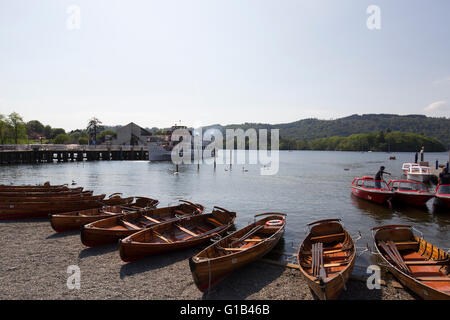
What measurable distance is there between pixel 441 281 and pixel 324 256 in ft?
11.8

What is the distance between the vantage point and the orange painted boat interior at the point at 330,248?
378 inches

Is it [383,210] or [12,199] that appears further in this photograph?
[383,210]

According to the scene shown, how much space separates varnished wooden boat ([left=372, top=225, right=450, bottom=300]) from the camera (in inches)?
314

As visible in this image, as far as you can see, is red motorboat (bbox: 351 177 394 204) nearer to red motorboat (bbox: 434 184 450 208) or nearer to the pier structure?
red motorboat (bbox: 434 184 450 208)

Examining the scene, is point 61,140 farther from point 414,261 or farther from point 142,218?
point 414,261

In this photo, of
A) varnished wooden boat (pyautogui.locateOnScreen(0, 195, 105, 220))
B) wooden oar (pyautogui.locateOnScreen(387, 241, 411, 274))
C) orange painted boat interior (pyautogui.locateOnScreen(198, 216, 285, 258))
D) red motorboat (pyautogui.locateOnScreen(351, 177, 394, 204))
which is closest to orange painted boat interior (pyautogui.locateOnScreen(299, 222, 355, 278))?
wooden oar (pyautogui.locateOnScreen(387, 241, 411, 274))

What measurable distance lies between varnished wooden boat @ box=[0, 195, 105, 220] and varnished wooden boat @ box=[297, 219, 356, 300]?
534 inches

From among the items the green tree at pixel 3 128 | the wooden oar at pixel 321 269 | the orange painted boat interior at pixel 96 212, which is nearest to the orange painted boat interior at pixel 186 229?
the orange painted boat interior at pixel 96 212

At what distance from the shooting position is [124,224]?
14.1 m

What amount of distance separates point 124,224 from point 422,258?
43.6ft

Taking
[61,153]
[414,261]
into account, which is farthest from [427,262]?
[61,153]
